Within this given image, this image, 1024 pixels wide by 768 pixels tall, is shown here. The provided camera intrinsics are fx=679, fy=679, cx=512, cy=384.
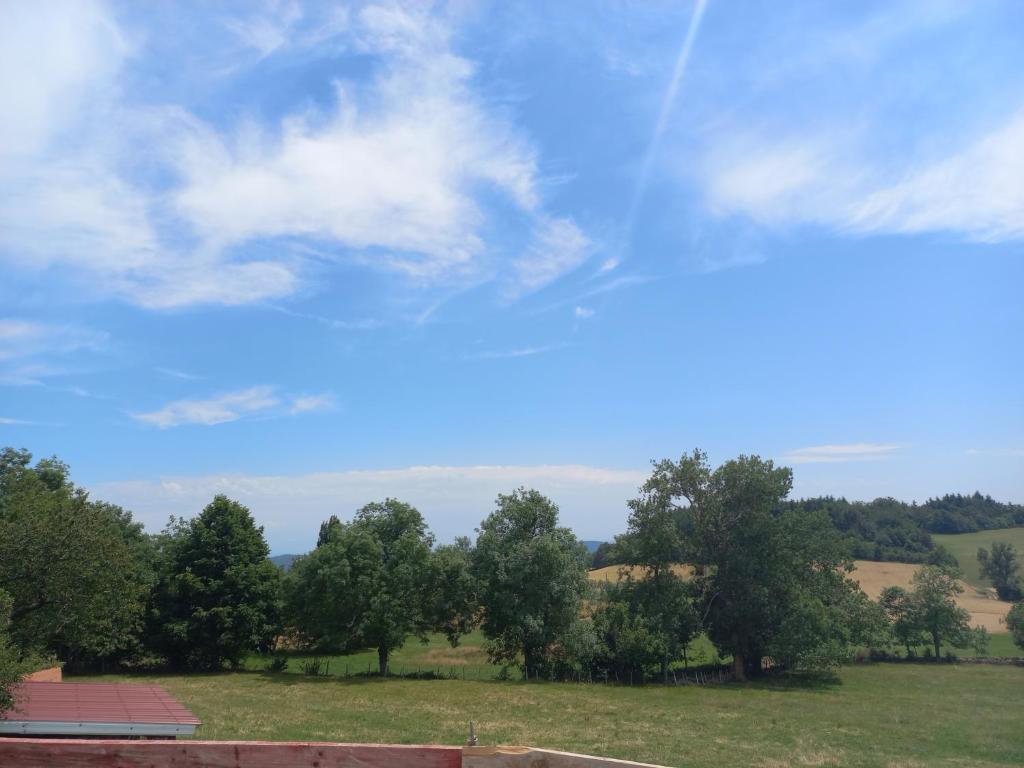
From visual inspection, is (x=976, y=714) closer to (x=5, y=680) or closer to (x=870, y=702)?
(x=870, y=702)

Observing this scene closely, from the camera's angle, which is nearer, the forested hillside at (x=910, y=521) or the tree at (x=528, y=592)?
the tree at (x=528, y=592)

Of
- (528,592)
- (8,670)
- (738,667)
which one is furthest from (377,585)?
(8,670)

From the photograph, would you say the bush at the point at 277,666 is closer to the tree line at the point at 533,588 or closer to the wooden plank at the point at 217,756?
the tree line at the point at 533,588

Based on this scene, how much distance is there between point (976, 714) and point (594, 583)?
74.4ft

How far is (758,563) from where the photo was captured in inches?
1773

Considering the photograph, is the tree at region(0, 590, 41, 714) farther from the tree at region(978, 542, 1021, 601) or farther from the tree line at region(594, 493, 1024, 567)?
the tree at region(978, 542, 1021, 601)

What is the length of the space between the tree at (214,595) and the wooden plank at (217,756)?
44.4m

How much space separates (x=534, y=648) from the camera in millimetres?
45250

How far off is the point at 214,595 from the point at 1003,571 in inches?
3722

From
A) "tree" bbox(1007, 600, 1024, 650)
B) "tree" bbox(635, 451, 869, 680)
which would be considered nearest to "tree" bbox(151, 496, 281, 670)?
"tree" bbox(635, 451, 869, 680)

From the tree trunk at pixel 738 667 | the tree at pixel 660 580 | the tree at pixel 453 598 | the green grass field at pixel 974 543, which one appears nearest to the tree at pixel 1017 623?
the tree trunk at pixel 738 667

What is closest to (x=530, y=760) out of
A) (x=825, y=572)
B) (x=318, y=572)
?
(x=318, y=572)

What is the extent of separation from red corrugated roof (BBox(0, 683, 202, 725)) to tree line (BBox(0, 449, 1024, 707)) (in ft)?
69.5

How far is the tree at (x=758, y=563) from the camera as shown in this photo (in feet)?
144
